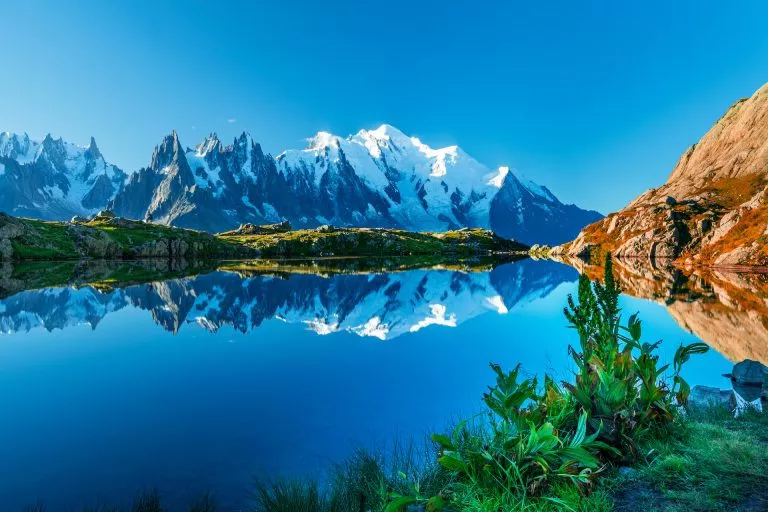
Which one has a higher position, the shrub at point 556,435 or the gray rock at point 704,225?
the gray rock at point 704,225

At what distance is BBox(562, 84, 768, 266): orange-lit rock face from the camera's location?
11168cm

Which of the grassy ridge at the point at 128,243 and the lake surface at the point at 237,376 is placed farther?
the grassy ridge at the point at 128,243

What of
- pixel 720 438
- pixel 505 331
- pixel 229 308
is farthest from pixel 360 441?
pixel 229 308

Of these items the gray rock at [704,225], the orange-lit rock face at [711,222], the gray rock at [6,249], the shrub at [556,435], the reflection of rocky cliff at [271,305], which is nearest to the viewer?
the shrub at [556,435]

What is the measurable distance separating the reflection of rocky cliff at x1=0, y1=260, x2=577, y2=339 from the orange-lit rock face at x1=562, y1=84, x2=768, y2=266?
8940cm

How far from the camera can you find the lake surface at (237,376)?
10484 mm

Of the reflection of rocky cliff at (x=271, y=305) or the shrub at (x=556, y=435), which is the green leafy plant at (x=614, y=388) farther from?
the reflection of rocky cliff at (x=271, y=305)

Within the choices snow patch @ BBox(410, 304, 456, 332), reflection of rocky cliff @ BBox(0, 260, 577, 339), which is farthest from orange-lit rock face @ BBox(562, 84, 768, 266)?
snow patch @ BBox(410, 304, 456, 332)

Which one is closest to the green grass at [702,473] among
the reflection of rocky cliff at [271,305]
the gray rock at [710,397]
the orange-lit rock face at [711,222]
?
the gray rock at [710,397]

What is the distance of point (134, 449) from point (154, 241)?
149 m

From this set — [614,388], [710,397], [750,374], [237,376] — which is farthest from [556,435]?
[237,376]

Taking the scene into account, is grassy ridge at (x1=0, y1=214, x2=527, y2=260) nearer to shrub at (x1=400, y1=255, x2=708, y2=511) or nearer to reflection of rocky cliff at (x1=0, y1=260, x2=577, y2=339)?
reflection of rocky cliff at (x1=0, y1=260, x2=577, y2=339)

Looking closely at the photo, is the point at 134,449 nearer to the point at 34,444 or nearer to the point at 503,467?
the point at 34,444

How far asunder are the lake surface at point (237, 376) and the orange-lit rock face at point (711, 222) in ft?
302
